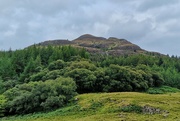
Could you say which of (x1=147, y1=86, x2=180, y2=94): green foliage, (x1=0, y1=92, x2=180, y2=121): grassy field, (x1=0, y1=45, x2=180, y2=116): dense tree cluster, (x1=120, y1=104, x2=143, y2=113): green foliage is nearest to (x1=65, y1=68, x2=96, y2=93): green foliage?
(x1=0, y1=45, x2=180, y2=116): dense tree cluster

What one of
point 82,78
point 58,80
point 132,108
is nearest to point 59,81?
point 58,80

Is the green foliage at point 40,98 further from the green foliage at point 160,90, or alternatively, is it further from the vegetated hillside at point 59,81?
the green foliage at point 160,90

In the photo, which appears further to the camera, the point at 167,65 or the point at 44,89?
the point at 167,65

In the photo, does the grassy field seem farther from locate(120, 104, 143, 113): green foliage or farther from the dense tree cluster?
the dense tree cluster

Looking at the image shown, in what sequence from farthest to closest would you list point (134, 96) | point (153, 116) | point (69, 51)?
point (69, 51), point (134, 96), point (153, 116)

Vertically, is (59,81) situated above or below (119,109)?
above

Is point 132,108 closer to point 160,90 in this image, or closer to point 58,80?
point 58,80

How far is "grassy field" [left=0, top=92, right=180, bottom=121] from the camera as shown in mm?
54781

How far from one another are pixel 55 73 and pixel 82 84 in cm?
1177

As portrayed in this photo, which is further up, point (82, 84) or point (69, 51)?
point (69, 51)

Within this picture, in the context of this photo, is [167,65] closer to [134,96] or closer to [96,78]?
[96,78]

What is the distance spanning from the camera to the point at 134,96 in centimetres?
6869

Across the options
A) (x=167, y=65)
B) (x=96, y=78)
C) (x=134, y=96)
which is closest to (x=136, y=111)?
(x=134, y=96)

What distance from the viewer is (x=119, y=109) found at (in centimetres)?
6053
